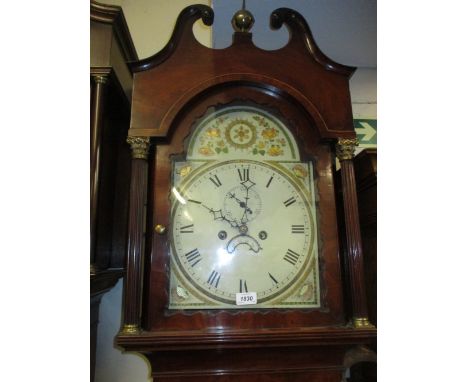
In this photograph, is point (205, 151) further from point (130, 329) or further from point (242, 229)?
point (130, 329)

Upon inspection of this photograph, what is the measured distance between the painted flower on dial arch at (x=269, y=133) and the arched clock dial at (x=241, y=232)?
0.07 meters

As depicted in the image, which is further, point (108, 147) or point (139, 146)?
point (108, 147)

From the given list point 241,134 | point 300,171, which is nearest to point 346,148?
point 300,171

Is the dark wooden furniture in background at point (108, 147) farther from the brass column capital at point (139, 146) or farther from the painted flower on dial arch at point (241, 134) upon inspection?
the painted flower on dial arch at point (241, 134)

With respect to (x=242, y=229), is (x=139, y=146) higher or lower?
higher

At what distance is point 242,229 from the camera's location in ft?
2.27

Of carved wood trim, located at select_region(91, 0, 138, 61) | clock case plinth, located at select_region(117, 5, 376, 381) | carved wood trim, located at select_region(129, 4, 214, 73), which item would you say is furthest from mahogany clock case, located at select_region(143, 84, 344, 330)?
carved wood trim, located at select_region(91, 0, 138, 61)

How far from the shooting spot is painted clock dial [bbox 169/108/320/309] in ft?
2.17

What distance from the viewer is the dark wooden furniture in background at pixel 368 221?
80 cm

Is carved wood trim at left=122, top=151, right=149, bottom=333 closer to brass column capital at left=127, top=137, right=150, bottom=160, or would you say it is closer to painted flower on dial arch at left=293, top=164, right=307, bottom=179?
brass column capital at left=127, top=137, right=150, bottom=160

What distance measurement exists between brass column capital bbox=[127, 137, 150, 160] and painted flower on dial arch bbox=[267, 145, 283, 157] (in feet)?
0.83

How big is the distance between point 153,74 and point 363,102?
794mm

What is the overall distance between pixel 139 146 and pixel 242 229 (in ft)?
0.85
